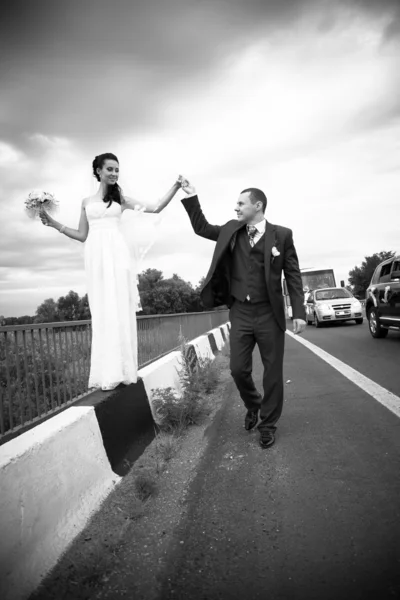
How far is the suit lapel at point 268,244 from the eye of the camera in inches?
142

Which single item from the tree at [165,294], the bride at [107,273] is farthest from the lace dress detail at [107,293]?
the tree at [165,294]

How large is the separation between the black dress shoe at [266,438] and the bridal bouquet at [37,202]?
8.48 feet

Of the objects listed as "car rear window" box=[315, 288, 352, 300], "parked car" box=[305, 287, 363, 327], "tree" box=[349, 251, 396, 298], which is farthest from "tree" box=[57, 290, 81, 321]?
"tree" box=[349, 251, 396, 298]

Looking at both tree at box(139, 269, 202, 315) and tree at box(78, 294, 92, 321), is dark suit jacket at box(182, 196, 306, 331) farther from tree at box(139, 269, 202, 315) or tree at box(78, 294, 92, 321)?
tree at box(139, 269, 202, 315)

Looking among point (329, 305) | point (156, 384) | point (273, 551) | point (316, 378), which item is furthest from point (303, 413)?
point (329, 305)

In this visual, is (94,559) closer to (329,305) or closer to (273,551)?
(273,551)

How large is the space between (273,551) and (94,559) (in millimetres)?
869

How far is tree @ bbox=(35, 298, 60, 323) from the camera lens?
10.5ft

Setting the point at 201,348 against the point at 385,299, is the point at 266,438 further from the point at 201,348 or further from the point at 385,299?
the point at 385,299

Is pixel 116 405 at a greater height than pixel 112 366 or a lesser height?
lesser

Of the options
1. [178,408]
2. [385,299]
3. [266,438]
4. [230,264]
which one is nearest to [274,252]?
[230,264]

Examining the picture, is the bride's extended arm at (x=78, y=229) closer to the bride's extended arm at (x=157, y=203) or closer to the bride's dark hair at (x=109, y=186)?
the bride's dark hair at (x=109, y=186)

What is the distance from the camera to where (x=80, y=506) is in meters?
2.33

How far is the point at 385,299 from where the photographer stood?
1038cm
